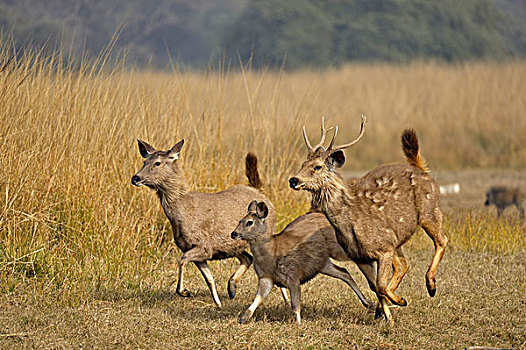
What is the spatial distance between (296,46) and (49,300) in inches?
1605

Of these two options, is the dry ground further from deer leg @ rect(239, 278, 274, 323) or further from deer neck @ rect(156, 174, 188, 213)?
deer neck @ rect(156, 174, 188, 213)

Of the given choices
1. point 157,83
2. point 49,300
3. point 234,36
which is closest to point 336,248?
point 49,300

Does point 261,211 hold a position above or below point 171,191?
below

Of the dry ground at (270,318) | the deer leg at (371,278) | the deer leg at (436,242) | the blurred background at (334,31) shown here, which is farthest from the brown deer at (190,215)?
the blurred background at (334,31)

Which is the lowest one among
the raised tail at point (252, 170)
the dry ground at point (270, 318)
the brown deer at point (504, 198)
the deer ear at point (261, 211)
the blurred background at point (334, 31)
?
the dry ground at point (270, 318)

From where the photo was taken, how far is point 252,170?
862 cm

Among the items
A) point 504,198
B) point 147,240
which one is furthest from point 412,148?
point 504,198

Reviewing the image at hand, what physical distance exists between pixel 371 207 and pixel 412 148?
1256mm

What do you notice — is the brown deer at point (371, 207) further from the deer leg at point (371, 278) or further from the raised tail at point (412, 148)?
the raised tail at point (412, 148)

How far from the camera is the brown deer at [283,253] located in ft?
23.2

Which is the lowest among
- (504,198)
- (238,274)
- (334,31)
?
(238,274)

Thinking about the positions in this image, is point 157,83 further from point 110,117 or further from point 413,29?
point 413,29

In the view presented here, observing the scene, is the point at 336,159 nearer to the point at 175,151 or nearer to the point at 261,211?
the point at 261,211

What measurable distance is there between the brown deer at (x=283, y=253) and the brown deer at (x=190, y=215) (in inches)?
17.2
